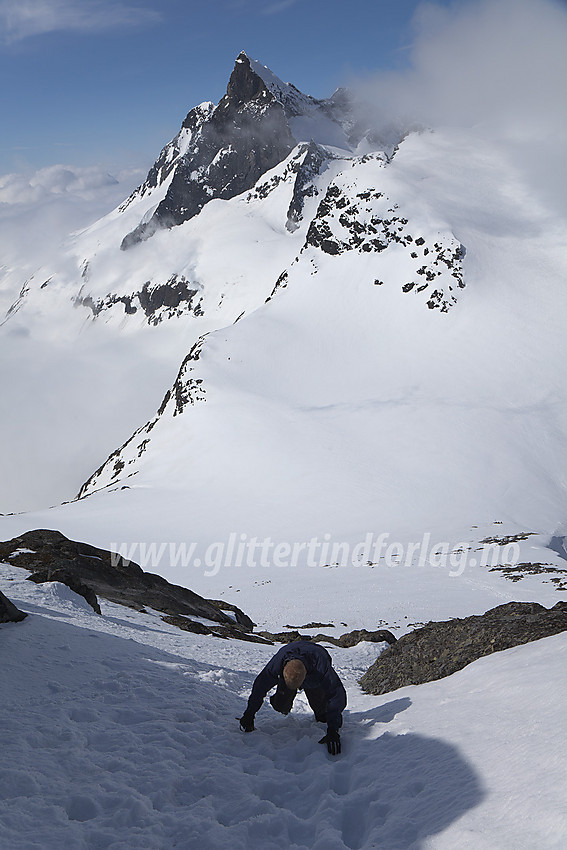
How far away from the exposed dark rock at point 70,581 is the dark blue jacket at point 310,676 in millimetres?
8274

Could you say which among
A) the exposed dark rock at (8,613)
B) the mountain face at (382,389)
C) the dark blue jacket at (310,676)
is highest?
the mountain face at (382,389)

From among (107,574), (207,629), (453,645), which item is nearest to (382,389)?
(107,574)

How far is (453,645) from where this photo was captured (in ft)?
32.8

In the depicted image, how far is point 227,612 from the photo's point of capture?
21.9 meters

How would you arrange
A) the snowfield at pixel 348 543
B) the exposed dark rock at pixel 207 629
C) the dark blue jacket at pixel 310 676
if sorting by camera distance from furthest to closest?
the exposed dark rock at pixel 207 629, the dark blue jacket at pixel 310 676, the snowfield at pixel 348 543

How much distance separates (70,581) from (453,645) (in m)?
9.21

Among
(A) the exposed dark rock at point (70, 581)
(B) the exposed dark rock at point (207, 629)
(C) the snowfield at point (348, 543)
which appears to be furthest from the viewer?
(B) the exposed dark rock at point (207, 629)

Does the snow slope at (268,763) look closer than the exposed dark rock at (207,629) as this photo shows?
Yes

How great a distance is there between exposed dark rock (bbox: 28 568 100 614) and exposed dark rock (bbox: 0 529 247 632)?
74cm

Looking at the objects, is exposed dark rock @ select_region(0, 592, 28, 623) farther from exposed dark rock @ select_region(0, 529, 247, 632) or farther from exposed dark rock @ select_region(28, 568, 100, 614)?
exposed dark rock @ select_region(0, 529, 247, 632)

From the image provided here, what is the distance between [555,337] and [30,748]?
3188 inches

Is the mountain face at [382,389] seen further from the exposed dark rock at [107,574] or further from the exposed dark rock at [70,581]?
the exposed dark rock at [70,581]

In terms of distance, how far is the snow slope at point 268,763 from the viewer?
486cm

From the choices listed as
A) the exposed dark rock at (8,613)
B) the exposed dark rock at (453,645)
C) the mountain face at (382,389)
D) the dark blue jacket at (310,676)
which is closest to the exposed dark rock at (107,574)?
the exposed dark rock at (8,613)
